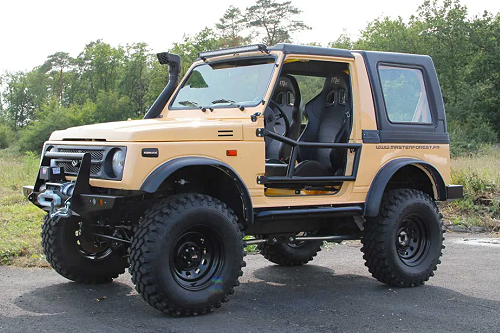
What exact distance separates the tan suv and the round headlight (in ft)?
0.05

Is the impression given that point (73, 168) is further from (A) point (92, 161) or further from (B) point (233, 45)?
(B) point (233, 45)

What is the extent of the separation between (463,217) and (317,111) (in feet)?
18.3

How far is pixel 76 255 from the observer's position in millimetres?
6469

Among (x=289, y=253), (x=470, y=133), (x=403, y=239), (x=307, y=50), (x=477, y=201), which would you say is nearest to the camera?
(x=307, y=50)

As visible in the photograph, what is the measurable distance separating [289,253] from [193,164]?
9.55 ft

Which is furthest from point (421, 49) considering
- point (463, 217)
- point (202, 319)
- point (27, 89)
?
point (27, 89)

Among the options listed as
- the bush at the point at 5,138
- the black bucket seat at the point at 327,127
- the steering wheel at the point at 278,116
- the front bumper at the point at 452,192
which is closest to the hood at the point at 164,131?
the steering wheel at the point at 278,116

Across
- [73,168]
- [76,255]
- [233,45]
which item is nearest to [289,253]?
[76,255]

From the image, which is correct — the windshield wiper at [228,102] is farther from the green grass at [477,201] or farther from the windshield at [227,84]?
the green grass at [477,201]

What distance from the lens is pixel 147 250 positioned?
516 centimetres

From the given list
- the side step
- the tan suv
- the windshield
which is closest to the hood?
the tan suv

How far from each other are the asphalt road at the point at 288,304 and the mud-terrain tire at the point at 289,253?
155 mm

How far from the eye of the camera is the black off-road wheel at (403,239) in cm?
667

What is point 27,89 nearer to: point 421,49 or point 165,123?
point 421,49
